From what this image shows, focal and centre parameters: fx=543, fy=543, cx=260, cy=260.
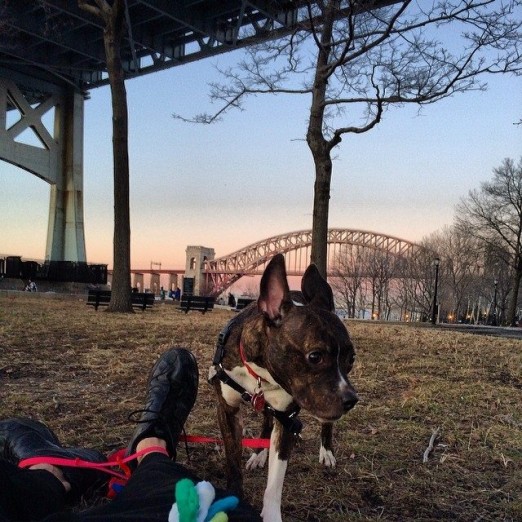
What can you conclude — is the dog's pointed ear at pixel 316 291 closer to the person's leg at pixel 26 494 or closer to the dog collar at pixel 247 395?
the dog collar at pixel 247 395

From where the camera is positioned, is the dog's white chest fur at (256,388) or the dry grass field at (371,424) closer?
the dog's white chest fur at (256,388)

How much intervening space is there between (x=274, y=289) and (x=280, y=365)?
346 millimetres

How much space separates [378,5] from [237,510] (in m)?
13.1

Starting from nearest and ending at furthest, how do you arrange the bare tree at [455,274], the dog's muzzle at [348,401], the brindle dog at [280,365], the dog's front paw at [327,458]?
the dog's muzzle at [348,401] < the brindle dog at [280,365] < the dog's front paw at [327,458] < the bare tree at [455,274]

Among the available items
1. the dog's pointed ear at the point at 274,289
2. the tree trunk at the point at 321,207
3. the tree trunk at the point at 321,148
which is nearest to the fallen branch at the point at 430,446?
the dog's pointed ear at the point at 274,289

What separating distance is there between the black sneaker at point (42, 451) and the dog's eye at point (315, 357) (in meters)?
1.08

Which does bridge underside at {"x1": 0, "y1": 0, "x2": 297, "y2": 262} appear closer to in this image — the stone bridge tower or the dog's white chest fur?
the dog's white chest fur

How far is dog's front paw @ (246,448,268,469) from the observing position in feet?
10.1

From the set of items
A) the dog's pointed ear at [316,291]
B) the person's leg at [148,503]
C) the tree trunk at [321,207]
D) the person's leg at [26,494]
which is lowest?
the person's leg at [26,494]

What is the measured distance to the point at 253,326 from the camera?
251 centimetres

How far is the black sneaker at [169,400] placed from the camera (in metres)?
2.60

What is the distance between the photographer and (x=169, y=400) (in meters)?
2.91

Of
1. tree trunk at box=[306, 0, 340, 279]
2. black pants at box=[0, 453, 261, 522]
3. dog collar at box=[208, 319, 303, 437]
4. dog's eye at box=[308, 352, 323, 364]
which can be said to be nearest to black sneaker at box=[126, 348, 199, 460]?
dog collar at box=[208, 319, 303, 437]

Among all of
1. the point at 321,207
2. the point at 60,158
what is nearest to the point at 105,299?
the point at 321,207
